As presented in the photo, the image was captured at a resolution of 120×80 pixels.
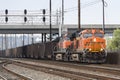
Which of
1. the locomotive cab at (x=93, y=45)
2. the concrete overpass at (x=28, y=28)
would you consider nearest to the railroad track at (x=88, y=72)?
the locomotive cab at (x=93, y=45)

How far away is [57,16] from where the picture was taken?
81188mm

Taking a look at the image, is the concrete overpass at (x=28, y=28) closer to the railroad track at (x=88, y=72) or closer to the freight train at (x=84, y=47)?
the freight train at (x=84, y=47)

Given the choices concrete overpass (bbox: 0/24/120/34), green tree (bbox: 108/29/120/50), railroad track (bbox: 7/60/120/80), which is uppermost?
concrete overpass (bbox: 0/24/120/34)

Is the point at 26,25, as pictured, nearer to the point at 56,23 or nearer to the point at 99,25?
the point at 56,23

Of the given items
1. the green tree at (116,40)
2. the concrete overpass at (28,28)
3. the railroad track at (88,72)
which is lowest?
the railroad track at (88,72)

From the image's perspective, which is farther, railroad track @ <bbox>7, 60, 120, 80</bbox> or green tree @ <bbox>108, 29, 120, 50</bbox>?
green tree @ <bbox>108, 29, 120, 50</bbox>

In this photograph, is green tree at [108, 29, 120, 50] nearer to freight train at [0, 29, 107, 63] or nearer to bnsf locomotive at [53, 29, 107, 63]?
freight train at [0, 29, 107, 63]

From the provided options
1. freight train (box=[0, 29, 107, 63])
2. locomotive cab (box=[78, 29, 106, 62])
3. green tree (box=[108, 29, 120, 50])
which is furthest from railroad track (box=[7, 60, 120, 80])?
green tree (box=[108, 29, 120, 50])

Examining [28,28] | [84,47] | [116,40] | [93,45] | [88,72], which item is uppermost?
[28,28]

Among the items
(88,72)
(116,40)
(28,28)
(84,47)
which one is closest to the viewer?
(88,72)

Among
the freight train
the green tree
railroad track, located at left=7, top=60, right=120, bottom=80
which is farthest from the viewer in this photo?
the green tree

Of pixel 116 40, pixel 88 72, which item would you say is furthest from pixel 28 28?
pixel 88 72

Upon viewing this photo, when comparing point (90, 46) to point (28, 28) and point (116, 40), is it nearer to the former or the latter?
point (28, 28)

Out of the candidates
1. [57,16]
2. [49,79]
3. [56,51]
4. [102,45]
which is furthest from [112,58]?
[57,16]
